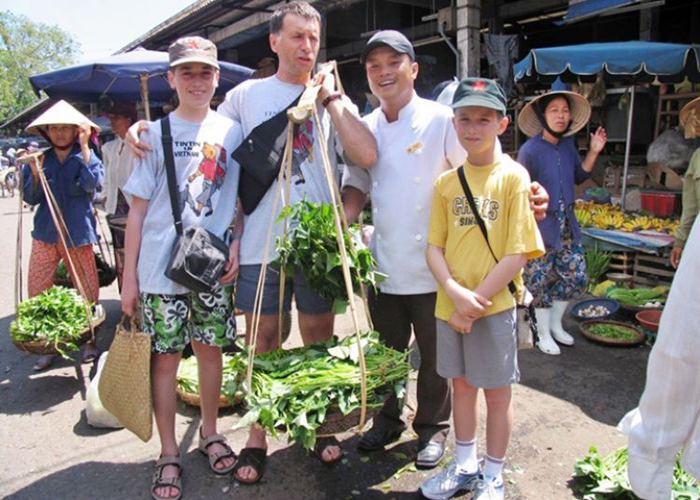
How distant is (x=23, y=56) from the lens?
56656 millimetres

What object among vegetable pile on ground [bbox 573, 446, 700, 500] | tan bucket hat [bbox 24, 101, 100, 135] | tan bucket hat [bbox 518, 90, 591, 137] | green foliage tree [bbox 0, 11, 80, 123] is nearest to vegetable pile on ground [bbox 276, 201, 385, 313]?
vegetable pile on ground [bbox 573, 446, 700, 500]

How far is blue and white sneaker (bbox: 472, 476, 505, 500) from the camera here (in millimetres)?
2451

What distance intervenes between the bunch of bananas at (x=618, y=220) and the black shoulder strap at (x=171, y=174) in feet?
17.9

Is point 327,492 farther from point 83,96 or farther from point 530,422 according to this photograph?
point 83,96

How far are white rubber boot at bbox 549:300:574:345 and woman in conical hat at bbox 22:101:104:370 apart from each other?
13.0 feet

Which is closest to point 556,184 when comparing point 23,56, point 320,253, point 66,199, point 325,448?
point 320,253

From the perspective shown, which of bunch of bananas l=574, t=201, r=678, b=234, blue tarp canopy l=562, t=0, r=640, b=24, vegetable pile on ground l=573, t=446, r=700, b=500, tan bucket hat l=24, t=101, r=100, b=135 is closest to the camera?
vegetable pile on ground l=573, t=446, r=700, b=500

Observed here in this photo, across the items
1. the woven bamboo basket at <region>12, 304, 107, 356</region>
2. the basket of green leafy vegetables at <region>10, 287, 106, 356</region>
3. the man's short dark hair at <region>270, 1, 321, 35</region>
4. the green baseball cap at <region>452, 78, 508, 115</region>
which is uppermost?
the man's short dark hair at <region>270, 1, 321, 35</region>

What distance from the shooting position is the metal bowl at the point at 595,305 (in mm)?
5125

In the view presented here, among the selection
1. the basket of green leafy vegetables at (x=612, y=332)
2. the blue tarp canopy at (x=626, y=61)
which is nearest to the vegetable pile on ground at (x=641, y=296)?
the basket of green leafy vegetables at (x=612, y=332)

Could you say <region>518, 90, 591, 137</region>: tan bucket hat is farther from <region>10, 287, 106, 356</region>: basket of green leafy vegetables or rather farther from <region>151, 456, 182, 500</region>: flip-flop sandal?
<region>10, 287, 106, 356</region>: basket of green leafy vegetables

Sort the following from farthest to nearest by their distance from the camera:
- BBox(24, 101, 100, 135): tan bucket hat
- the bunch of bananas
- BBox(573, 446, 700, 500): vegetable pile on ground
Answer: the bunch of bananas
BBox(24, 101, 100, 135): tan bucket hat
BBox(573, 446, 700, 500): vegetable pile on ground

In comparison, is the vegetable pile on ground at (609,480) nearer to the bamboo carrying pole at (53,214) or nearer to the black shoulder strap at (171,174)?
the black shoulder strap at (171,174)

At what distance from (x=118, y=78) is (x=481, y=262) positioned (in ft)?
19.1
